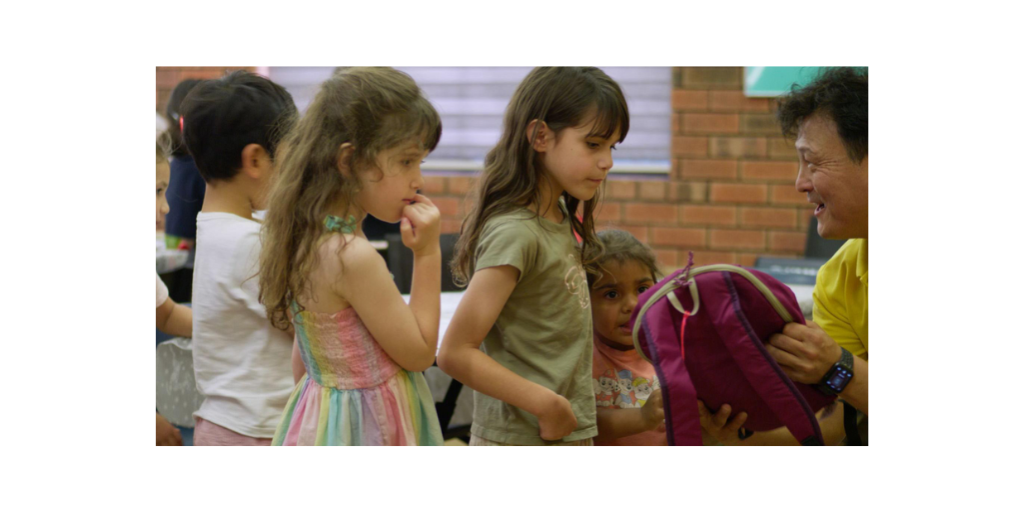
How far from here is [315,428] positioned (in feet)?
4.56

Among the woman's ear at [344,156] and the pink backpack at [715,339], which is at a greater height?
the woman's ear at [344,156]

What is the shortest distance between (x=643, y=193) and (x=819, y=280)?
0.62m

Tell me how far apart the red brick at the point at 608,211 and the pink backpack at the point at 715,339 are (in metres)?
0.21

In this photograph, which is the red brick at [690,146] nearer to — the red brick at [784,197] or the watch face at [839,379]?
the red brick at [784,197]

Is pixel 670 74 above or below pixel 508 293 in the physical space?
above

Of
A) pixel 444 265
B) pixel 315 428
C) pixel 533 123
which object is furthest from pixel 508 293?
pixel 444 265

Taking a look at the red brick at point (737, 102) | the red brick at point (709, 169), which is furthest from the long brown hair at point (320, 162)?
the red brick at point (737, 102)

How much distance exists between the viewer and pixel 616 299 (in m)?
1.55

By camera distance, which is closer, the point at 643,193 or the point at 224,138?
the point at 224,138

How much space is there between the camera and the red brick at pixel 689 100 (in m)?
1.98

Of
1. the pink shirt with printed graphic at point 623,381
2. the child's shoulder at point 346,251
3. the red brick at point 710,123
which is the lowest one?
the pink shirt with printed graphic at point 623,381

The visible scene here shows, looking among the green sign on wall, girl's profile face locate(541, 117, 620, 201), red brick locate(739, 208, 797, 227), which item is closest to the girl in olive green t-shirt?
girl's profile face locate(541, 117, 620, 201)

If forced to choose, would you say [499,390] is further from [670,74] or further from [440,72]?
[670,74]

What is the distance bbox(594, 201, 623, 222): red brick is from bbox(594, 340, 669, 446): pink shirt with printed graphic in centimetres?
24
